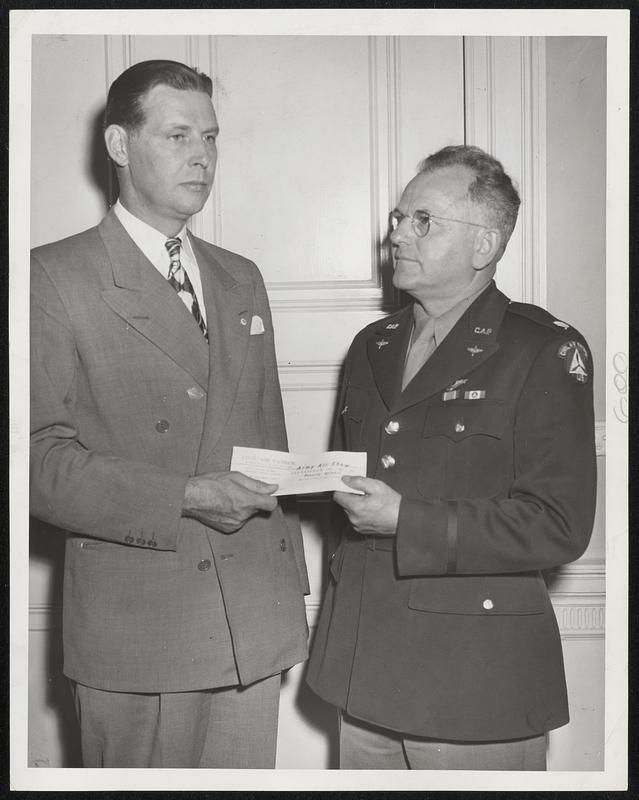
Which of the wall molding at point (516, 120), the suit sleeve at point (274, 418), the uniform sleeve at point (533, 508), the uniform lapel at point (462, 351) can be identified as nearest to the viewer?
the uniform sleeve at point (533, 508)

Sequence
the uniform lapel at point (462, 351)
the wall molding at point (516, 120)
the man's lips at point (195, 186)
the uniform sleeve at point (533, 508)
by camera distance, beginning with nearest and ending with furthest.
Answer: the uniform sleeve at point (533, 508)
the uniform lapel at point (462, 351)
the man's lips at point (195, 186)
the wall molding at point (516, 120)

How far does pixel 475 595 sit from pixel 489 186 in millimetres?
943

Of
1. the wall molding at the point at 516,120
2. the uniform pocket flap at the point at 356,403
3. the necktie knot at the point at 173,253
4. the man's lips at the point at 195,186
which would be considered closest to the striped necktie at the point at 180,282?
the necktie knot at the point at 173,253

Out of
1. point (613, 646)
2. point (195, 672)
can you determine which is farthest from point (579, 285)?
point (195, 672)

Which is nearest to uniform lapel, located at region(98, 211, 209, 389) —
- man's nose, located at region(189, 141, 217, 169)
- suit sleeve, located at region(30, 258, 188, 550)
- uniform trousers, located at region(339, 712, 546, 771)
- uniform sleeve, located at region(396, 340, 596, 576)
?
suit sleeve, located at region(30, 258, 188, 550)

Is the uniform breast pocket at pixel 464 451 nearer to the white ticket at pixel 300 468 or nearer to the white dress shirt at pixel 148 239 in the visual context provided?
the white ticket at pixel 300 468

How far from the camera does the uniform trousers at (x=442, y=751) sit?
1819mm

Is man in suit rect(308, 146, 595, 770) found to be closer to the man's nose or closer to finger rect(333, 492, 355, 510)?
finger rect(333, 492, 355, 510)

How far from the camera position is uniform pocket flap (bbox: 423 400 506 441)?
5.75 ft

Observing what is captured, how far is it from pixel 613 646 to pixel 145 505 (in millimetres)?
1212

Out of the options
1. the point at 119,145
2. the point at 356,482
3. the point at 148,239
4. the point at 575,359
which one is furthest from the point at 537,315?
the point at 119,145

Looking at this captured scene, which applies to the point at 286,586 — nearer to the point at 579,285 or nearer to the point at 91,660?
the point at 91,660

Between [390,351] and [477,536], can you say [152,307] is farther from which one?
[477,536]

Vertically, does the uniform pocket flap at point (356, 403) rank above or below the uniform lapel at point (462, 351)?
below
